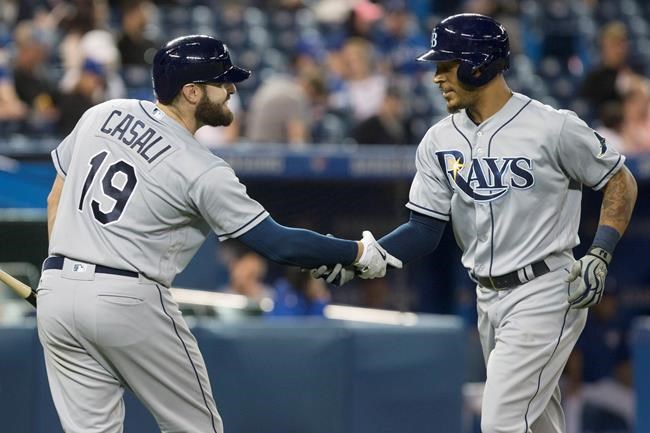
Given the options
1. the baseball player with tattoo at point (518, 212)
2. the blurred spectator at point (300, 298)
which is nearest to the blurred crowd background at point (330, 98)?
the blurred spectator at point (300, 298)

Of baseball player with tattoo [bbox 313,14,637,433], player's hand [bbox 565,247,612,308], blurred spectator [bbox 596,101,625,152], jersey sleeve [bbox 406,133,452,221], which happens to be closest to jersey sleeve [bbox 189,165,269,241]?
baseball player with tattoo [bbox 313,14,637,433]

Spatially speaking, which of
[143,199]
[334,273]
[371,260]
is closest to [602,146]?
[371,260]

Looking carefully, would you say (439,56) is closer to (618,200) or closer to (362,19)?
(618,200)

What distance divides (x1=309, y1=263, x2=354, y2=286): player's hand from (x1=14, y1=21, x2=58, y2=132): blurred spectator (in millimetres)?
5072

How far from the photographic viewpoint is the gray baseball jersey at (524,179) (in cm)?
504

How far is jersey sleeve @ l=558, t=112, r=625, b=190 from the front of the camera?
502 centimetres

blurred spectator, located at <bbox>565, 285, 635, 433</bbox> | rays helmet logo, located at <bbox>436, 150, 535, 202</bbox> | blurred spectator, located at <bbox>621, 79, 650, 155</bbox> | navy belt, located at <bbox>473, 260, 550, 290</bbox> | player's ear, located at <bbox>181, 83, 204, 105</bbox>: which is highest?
player's ear, located at <bbox>181, 83, 204, 105</bbox>

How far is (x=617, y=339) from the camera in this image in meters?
11.2

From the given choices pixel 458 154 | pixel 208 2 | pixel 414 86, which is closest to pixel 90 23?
pixel 208 2

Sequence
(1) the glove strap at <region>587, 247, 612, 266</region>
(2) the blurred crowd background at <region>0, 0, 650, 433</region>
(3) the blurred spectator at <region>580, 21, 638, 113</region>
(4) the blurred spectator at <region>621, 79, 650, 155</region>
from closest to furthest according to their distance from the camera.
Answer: (1) the glove strap at <region>587, 247, 612, 266</region>, (2) the blurred crowd background at <region>0, 0, 650, 433</region>, (4) the blurred spectator at <region>621, 79, 650, 155</region>, (3) the blurred spectator at <region>580, 21, 638, 113</region>

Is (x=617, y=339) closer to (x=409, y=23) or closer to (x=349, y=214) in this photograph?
(x=349, y=214)

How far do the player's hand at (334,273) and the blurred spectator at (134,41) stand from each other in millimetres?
5995

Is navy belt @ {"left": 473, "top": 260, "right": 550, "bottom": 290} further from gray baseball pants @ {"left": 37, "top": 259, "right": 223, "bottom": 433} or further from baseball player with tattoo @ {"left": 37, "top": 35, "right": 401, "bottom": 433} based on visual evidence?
gray baseball pants @ {"left": 37, "top": 259, "right": 223, "bottom": 433}

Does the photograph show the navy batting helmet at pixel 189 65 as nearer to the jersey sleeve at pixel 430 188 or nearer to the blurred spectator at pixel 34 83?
the jersey sleeve at pixel 430 188
